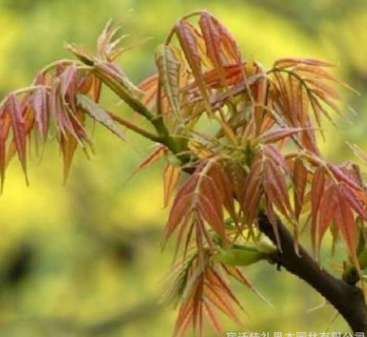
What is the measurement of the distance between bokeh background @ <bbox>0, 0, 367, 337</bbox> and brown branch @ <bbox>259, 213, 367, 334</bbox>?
5.70ft

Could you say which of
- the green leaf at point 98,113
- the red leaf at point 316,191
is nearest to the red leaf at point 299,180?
the red leaf at point 316,191

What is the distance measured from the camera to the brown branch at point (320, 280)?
0.69 meters

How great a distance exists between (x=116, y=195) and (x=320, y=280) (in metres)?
2.10

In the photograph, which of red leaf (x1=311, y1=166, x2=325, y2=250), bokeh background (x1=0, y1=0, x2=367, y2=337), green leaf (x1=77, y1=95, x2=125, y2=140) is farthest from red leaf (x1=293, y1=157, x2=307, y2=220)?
bokeh background (x1=0, y1=0, x2=367, y2=337)

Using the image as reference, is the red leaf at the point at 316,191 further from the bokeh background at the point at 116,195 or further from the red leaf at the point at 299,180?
the bokeh background at the point at 116,195

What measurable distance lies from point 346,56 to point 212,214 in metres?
2.21

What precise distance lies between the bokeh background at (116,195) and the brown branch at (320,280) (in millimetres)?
1736

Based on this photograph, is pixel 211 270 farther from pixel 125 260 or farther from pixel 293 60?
pixel 125 260

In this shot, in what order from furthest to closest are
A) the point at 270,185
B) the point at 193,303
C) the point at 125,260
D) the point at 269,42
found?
the point at 125,260 → the point at 269,42 → the point at 193,303 → the point at 270,185

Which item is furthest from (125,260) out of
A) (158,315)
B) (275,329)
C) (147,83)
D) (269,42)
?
(147,83)

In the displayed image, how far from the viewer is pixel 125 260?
3.05 meters

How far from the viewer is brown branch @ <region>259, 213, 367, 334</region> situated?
2.28 feet

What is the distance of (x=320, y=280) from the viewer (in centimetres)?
70

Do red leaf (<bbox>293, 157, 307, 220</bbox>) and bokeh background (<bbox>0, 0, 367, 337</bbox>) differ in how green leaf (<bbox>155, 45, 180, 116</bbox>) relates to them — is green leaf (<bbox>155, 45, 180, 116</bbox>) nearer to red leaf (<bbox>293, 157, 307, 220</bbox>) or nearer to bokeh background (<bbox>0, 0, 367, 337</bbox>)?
red leaf (<bbox>293, 157, 307, 220</bbox>)
